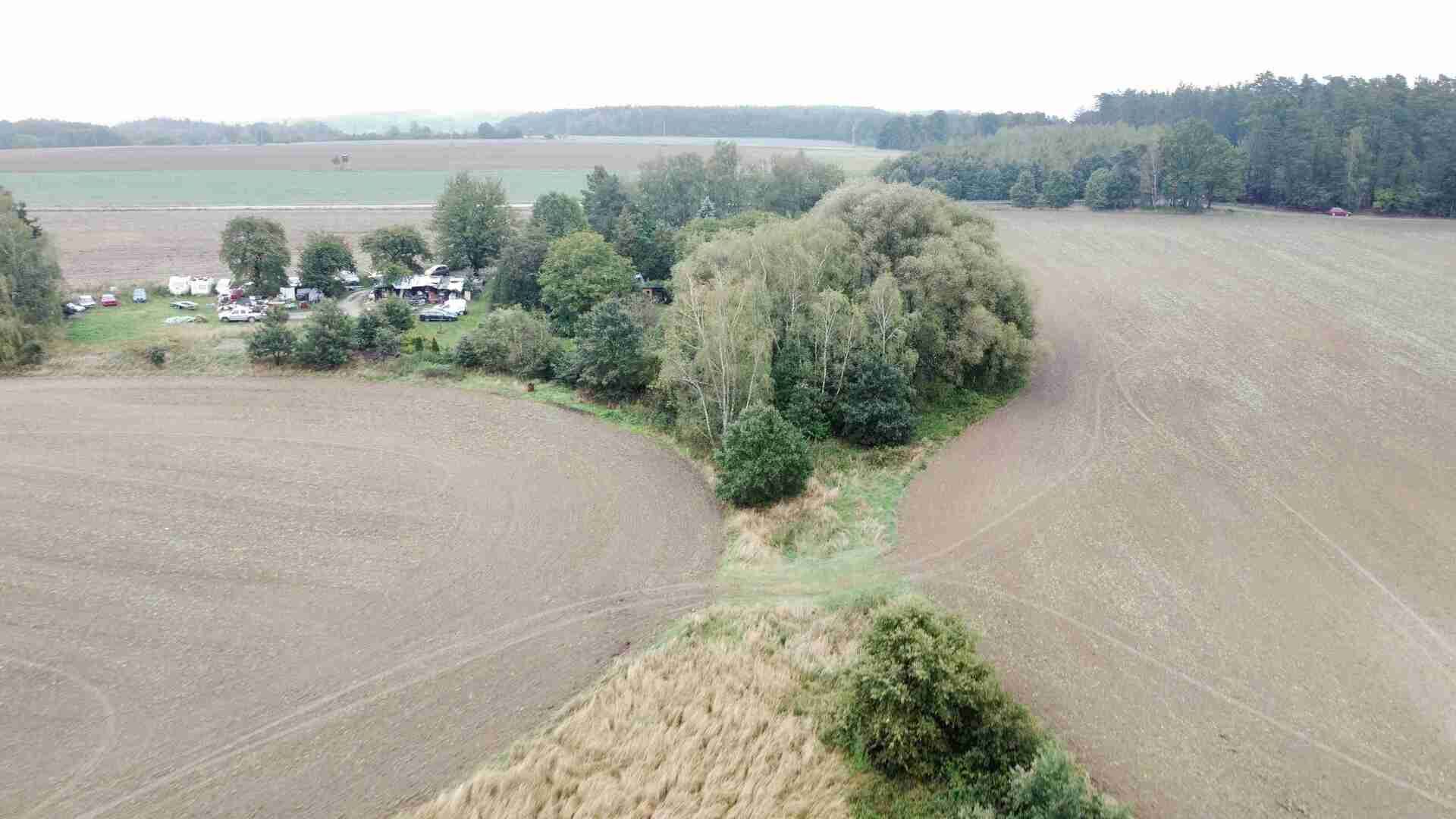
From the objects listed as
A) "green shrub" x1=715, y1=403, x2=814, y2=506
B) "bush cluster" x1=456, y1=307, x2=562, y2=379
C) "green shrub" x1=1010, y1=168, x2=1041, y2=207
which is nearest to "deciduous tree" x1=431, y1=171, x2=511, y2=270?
"bush cluster" x1=456, y1=307, x2=562, y2=379

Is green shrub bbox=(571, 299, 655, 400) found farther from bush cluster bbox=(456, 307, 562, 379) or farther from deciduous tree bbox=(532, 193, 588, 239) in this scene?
deciduous tree bbox=(532, 193, 588, 239)

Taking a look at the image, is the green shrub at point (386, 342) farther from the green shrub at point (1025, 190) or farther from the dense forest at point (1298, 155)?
the green shrub at point (1025, 190)

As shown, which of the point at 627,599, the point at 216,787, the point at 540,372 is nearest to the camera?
the point at 216,787

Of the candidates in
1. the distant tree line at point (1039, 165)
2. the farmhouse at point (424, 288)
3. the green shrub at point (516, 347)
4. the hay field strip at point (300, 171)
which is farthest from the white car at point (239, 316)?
the distant tree line at point (1039, 165)

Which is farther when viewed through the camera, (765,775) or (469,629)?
(469,629)

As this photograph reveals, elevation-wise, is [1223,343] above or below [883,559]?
above

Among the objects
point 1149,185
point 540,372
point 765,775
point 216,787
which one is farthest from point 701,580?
point 1149,185

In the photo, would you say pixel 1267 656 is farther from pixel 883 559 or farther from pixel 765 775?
pixel 765 775
